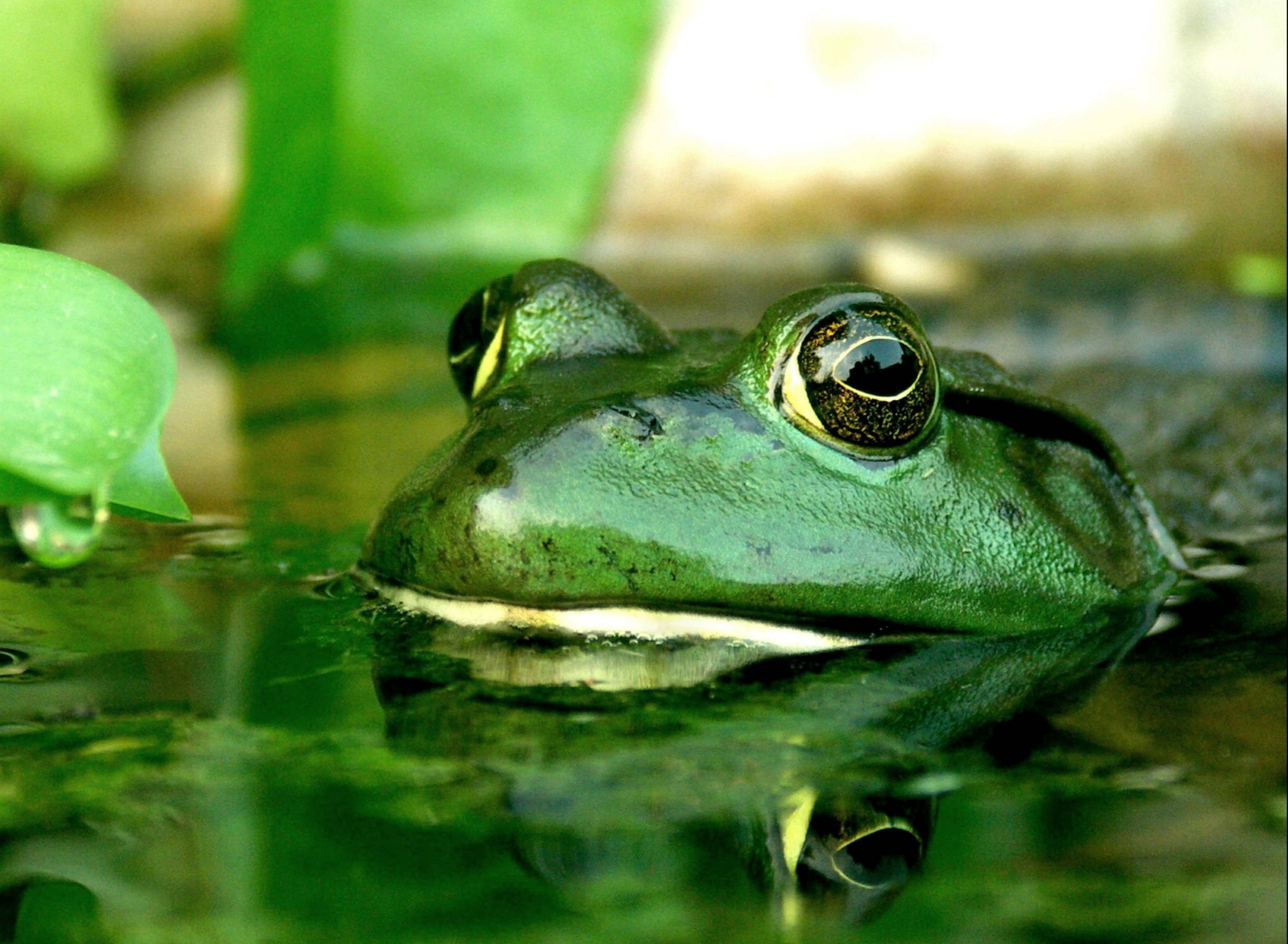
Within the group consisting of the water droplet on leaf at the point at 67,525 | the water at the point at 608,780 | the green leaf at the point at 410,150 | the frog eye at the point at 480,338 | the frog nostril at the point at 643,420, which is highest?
the green leaf at the point at 410,150

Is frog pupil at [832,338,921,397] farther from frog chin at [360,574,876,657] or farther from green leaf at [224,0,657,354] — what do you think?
green leaf at [224,0,657,354]

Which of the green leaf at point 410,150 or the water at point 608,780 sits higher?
the green leaf at point 410,150

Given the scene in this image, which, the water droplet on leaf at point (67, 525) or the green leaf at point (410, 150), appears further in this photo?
the green leaf at point (410, 150)

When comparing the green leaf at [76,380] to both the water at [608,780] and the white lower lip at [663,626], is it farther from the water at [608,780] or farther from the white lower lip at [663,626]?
the white lower lip at [663,626]

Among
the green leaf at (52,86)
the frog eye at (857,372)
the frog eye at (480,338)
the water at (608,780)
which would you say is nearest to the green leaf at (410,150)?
the green leaf at (52,86)

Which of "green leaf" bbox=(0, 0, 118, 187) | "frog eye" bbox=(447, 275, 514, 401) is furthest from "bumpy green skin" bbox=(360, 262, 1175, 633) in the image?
"green leaf" bbox=(0, 0, 118, 187)

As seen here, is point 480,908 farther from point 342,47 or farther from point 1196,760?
point 342,47

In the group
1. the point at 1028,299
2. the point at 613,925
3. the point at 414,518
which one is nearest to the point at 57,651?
the point at 414,518
